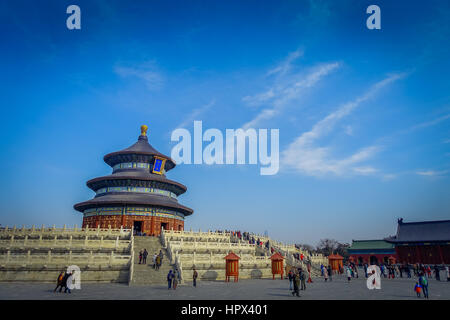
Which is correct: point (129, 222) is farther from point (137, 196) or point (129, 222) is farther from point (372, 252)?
point (372, 252)

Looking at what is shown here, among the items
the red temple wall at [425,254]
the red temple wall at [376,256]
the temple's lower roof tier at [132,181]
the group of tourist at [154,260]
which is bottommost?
the red temple wall at [376,256]

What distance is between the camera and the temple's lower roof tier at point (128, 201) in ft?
124

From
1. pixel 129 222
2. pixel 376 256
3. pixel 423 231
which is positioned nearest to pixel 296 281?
pixel 129 222

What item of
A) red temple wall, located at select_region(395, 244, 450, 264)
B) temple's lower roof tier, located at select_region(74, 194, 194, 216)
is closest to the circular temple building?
temple's lower roof tier, located at select_region(74, 194, 194, 216)

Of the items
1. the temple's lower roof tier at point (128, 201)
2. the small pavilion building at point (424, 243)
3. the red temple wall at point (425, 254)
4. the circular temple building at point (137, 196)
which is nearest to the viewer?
the temple's lower roof tier at point (128, 201)

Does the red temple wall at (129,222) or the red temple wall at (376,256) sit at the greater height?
the red temple wall at (129,222)

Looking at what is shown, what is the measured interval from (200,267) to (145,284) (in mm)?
4824

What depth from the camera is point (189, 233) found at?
31.8 metres

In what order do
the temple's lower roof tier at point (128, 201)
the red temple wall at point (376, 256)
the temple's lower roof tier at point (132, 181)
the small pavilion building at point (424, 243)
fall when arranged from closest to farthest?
1. the temple's lower roof tier at point (128, 201)
2. the temple's lower roof tier at point (132, 181)
3. the small pavilion building at point (424, 243)
4. the red temple wall at point (376, 256)

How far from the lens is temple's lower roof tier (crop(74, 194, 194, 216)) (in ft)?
124

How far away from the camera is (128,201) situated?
1474 inches

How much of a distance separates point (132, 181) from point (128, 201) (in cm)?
453

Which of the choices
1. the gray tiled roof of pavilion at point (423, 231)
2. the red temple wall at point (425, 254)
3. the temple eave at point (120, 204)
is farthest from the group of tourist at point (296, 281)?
the gray tiled roof of pavilion at point (423, 231)

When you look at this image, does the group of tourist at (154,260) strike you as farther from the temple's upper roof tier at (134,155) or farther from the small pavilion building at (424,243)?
the small pavilion building at (424,243)
